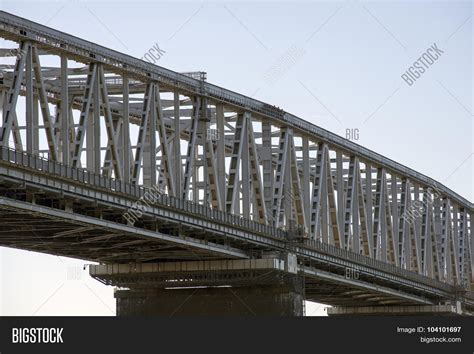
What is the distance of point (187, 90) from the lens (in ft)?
366

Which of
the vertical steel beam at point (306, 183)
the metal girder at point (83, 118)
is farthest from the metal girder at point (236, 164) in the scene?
the metal girder at point (83, 118)

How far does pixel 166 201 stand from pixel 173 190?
23.9 ft

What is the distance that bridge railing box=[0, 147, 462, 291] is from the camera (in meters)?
83.2

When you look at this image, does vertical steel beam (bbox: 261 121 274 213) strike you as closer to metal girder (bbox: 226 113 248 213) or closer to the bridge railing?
the bridge railing

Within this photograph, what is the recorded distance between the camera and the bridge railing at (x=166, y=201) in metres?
83.2

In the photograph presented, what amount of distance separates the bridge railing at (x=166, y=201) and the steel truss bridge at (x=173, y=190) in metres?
0.12

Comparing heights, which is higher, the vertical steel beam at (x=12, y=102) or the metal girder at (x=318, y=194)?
the metal girder at (x=318, y=194)

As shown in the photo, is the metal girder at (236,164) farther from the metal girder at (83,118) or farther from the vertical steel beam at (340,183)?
the vertical steel beam at (340,183)

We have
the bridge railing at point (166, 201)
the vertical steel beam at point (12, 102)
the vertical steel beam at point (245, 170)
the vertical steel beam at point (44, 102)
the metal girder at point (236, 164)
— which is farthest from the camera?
the vertical steel beam at point (245, 170)

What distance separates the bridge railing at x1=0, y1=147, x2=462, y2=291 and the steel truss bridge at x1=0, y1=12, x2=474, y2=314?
0.12 meters

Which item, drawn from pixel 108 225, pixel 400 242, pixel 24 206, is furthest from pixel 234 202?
pixel 400 242

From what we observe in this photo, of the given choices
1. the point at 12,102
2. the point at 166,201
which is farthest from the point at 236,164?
the point at 12,102

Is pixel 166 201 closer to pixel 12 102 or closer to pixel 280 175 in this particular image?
pixel 12 102

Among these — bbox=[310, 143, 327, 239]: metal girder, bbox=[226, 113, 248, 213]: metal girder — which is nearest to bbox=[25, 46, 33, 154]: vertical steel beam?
bbox=[226, 113, 248, 213]: metal girder
